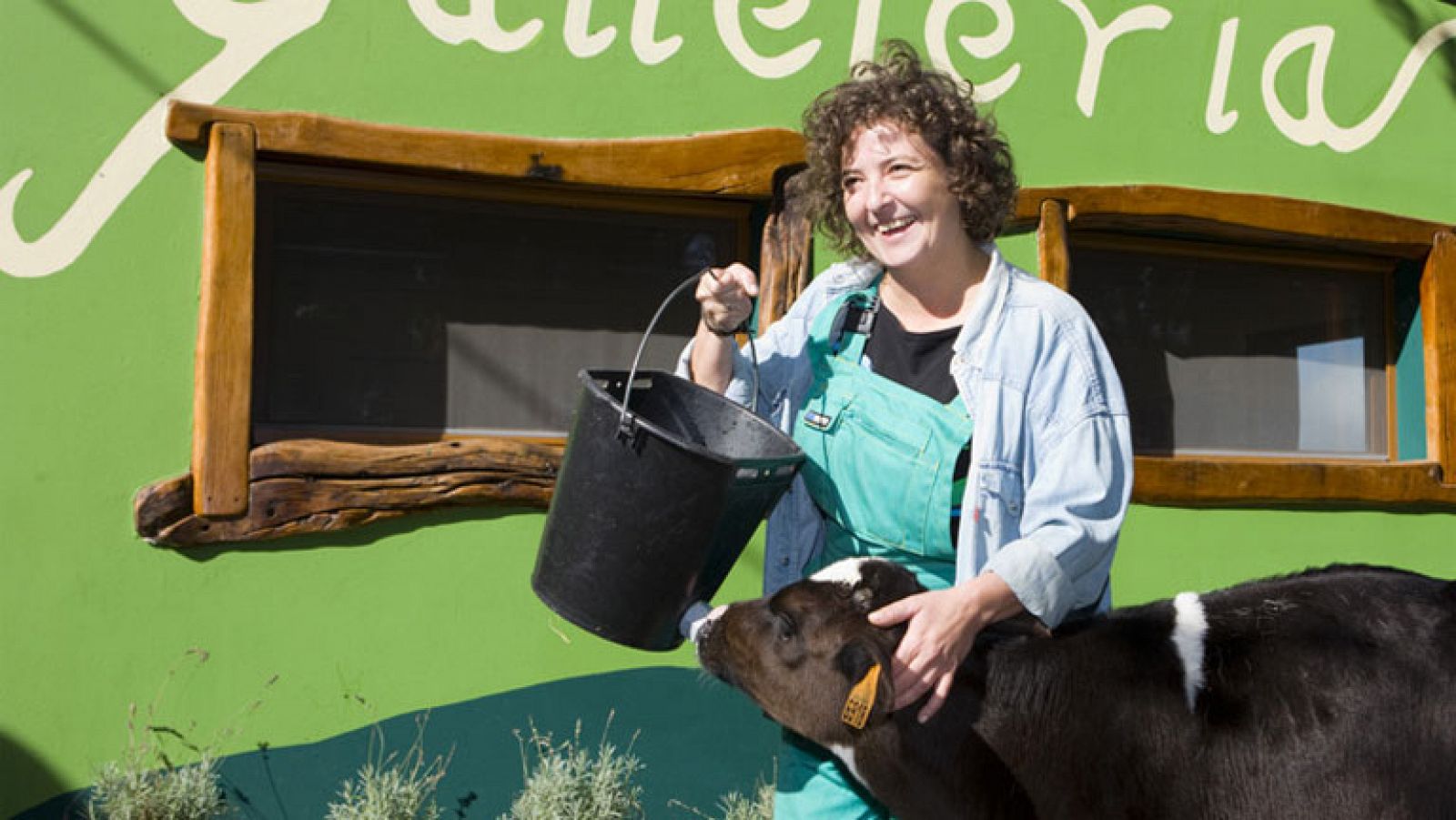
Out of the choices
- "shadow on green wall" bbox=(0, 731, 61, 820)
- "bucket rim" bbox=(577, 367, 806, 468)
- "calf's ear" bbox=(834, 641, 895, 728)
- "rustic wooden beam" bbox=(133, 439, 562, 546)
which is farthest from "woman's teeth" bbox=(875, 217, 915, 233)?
"shadow on green wall" bbox=(0, 731, 61, 820)

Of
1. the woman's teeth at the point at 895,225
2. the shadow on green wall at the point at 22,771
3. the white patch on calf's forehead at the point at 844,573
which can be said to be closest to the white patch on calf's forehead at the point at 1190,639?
the white patch on calf's forehead at the point at 844,573

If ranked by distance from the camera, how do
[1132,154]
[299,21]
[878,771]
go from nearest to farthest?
[878,771] → [299,21] → [1132,154]

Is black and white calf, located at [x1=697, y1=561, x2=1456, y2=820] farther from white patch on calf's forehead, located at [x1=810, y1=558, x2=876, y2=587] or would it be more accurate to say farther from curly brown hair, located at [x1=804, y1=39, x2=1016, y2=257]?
curly brown hair, located at [x1=804, y1=39, x2=1016, y2=257]

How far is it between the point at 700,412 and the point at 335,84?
2393 mm

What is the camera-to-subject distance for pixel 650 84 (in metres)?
4.82

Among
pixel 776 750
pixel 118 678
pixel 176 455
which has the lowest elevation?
pixel 776 750

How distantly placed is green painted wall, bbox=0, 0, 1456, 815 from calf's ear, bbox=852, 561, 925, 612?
225 cm

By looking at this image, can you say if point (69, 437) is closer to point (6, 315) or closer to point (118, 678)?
point (6, 315)

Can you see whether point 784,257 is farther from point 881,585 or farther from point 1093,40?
point 881,585

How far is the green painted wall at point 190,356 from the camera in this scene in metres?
4.12

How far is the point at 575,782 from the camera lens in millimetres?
4387

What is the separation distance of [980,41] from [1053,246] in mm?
826

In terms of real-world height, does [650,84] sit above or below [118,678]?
above

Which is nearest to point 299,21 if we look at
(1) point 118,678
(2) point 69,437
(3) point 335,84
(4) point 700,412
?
(3) point 335,84
